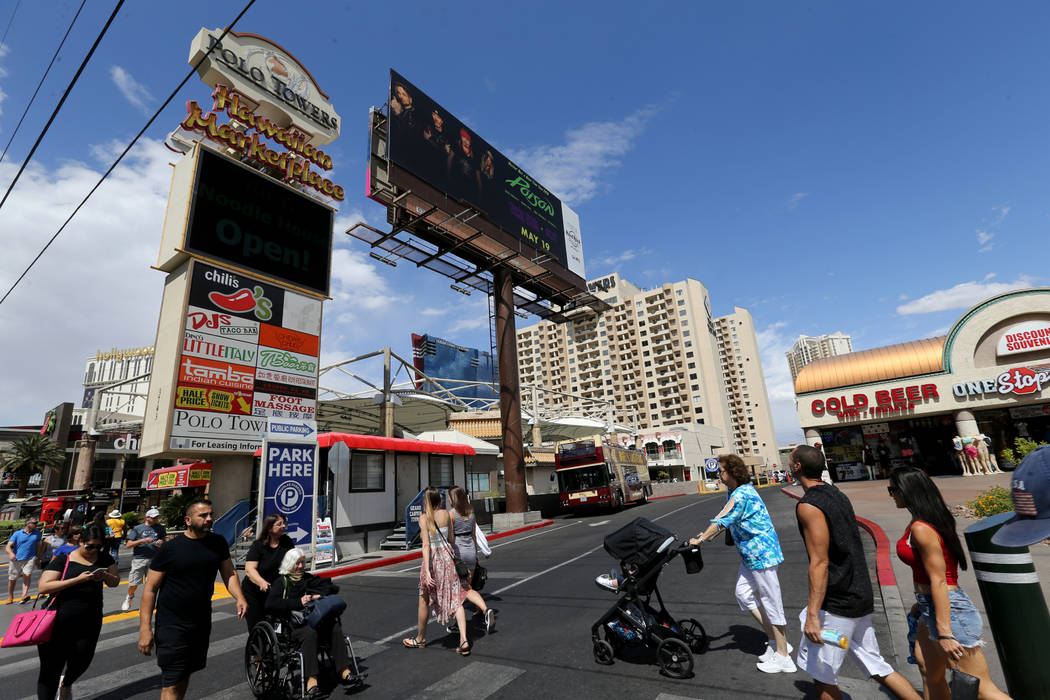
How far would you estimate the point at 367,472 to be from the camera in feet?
59.0

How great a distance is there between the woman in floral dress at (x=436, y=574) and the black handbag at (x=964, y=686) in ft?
15.4

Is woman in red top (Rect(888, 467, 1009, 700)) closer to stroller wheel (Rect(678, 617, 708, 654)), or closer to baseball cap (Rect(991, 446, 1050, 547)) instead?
baseball cap (Rect(991, 446, 1050, 547))

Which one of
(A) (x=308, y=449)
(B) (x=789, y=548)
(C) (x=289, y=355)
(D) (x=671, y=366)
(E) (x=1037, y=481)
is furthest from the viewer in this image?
(D) (x=671, y=366)

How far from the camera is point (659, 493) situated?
173 feet

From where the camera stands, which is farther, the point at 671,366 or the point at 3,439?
the point at 671,366

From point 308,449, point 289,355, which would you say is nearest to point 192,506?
point 308,449

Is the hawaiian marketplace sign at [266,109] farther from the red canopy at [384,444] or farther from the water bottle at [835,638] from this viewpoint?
the water bottle at [835,638]

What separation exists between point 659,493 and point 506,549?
1587 inches

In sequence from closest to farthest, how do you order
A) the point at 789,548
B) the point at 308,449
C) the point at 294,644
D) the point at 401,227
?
1. the point at 294,644
2. the point at 789,548
3. the point at 308,449
4. the point at 401,227

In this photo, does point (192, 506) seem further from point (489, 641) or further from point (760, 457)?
point (760, 457)

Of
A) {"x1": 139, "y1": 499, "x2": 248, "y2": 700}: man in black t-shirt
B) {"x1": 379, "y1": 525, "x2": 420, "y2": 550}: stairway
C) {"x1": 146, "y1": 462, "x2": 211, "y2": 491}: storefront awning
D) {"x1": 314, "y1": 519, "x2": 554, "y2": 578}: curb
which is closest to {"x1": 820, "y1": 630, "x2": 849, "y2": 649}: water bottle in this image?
{"x1": 139, "y1": 499, "x2": 248, "y2": 700}: man in black t-shirt

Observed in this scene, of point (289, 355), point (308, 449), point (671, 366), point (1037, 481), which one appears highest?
point (671, 366)

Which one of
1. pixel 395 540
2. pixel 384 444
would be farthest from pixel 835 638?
pixel 384 444

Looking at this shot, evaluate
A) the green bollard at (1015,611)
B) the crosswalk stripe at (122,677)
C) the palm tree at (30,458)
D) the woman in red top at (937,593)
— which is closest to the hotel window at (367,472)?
Result: the crosswalk stripe at (122,677)
